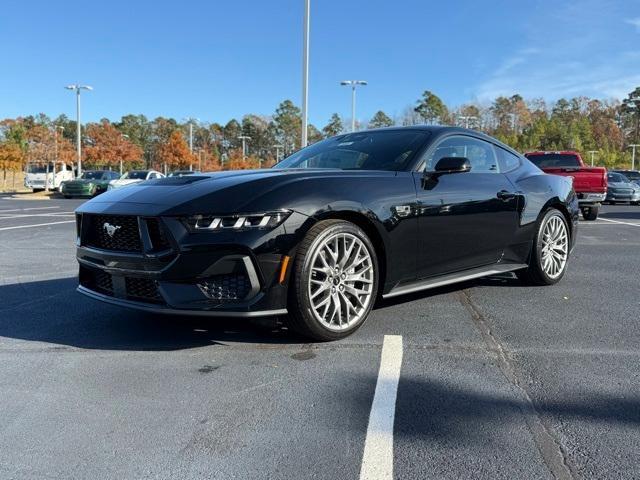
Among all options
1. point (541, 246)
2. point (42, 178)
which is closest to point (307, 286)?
point (541, 246)

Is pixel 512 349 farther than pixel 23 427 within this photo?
Yes

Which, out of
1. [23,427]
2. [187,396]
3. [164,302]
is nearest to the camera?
[23,427]

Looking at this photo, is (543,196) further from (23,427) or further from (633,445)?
(23,427)

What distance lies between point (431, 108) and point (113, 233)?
191ft

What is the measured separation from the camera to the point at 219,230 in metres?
3.22

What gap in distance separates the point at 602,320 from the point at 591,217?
37.0 feet

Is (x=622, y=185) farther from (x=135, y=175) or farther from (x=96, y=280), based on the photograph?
(x=96, y=280)

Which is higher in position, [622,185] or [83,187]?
[622,185]

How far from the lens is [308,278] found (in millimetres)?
3426

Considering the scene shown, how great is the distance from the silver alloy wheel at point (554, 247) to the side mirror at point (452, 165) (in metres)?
1.65

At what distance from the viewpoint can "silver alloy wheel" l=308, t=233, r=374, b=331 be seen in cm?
353

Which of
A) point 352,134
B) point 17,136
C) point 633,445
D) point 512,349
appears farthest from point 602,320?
point 17,136

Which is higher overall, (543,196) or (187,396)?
(543,196)

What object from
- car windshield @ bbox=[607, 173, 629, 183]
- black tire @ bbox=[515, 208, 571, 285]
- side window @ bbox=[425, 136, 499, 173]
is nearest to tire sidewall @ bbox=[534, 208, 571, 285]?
black tire @ bbox=[515, 208, 571, 285]
